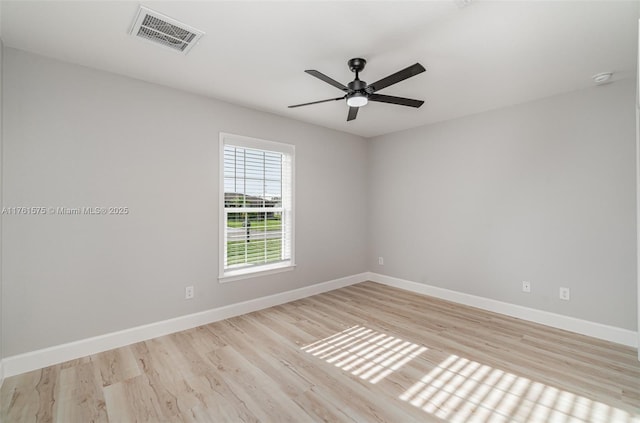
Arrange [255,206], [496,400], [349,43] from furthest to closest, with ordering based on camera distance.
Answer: [255,206] → [349,43] → [496,400]

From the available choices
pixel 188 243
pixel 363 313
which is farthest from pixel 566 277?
pixel 188 243

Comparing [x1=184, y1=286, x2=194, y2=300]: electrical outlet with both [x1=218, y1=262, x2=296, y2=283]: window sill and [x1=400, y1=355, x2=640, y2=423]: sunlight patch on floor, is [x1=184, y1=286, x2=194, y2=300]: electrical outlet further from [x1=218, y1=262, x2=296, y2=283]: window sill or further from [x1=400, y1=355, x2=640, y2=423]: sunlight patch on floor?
[x1=400, y1=355, x2=640, y2=423]: sunlight patch on floor

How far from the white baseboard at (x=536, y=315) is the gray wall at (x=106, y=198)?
244 centimetres

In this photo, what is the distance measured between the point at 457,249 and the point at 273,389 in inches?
123

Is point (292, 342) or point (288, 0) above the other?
point (288, 0)

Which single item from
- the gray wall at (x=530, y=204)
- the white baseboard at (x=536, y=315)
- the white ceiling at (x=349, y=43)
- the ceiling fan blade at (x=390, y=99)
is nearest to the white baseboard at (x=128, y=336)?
the white baseboard at (x=536, y=315)

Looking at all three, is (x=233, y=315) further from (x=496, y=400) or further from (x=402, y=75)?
(x=402, y=75)

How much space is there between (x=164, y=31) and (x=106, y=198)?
1.60m

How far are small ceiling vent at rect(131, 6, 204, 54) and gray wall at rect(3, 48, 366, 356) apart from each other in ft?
2.89

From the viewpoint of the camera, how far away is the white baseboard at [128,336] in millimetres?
2311

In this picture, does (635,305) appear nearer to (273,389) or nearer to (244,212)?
(273,389)

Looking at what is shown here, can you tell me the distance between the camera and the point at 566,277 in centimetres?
314

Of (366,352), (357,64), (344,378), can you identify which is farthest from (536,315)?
(357,64)

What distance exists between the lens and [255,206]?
381 centimetres
